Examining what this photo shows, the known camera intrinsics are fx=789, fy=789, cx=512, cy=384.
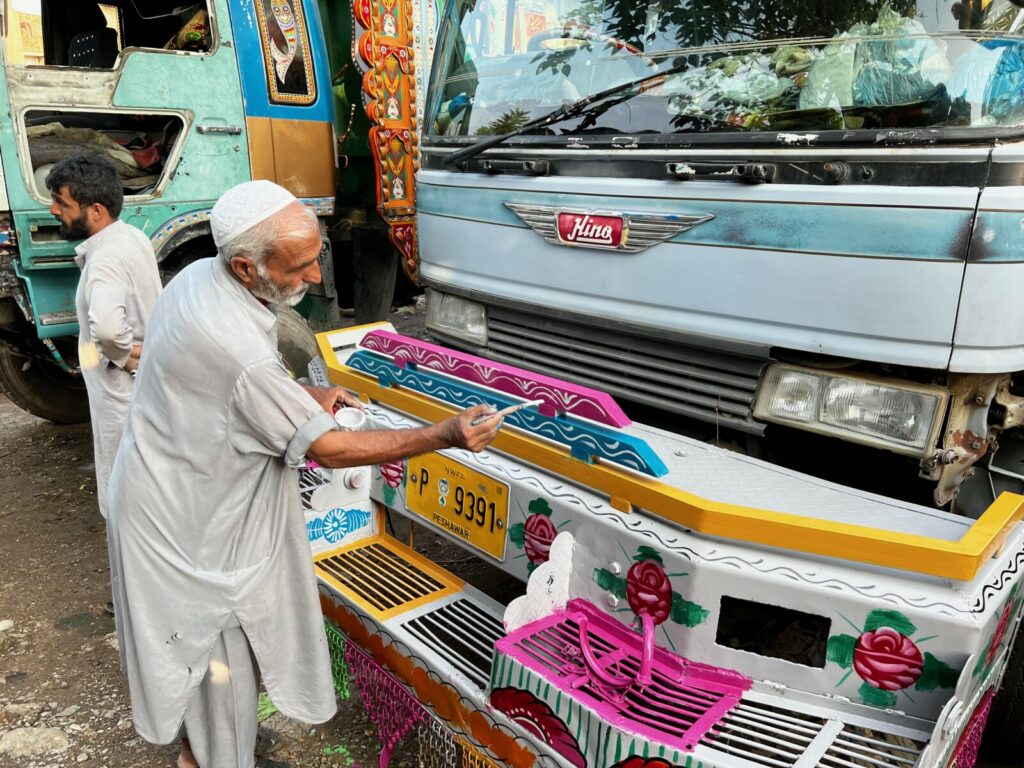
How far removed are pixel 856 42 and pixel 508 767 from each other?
2.00 m

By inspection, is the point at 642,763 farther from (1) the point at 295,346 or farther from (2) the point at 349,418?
(1) the point at 295,346

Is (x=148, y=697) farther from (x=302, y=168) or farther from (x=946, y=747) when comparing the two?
(x=302, y=168)

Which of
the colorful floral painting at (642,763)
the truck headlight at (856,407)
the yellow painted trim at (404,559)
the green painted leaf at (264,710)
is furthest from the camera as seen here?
the green painted leaf at (264,710)

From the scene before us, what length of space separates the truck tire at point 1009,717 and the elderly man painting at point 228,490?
1.58 meters

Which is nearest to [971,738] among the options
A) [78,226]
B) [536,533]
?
[536,533]

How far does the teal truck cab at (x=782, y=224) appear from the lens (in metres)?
1.78

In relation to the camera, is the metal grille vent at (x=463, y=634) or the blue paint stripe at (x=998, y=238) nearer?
the blue paint stripe at (x=998, y=238)

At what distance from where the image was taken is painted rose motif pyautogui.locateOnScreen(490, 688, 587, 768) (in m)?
1.65

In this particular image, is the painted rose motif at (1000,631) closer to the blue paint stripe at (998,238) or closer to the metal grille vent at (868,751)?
the metal grille vent at (868,751)

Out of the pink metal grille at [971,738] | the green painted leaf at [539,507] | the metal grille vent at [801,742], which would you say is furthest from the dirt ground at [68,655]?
the pink metal grille at [971,738]

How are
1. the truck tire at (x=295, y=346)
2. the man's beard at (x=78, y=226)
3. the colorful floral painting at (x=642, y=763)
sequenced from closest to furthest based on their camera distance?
the colorful floral painting at (x=642, y=763), the man's beard at (x=78, y=226), the truck tire at (x=295, y=346)

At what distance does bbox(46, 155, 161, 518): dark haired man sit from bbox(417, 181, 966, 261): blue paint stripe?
169cm

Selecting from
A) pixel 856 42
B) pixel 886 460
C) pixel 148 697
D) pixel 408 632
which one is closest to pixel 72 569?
pixel 148 697

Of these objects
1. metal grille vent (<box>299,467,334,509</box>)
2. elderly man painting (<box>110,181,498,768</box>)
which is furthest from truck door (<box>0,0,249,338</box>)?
elderly man painting (<box>110,181,498,768</box>)
